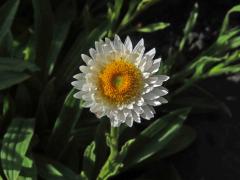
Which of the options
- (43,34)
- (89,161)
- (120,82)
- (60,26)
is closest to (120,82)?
(120,82)

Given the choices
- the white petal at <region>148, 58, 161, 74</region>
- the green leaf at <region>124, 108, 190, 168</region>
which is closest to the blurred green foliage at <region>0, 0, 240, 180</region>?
the green leaf at <region>124, 108, 190, 168</region>

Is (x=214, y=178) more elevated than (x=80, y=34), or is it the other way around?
(x=80, y=34)

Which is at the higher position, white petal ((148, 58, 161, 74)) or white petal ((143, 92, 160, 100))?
white petal ((148, 58, 161, 74))

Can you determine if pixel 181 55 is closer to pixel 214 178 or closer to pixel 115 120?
pixel 214 178

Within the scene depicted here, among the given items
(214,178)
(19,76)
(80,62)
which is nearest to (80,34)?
(80,62)

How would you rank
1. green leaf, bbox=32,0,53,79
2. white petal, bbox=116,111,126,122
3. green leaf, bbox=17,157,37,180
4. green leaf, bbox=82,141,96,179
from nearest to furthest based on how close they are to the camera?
white petal, bbox=116,111,126,122, green leaf, bbox=17,157,37,180, green leaf, bbox=82,141,96,179, green leaf, bbox=32,0,53,79

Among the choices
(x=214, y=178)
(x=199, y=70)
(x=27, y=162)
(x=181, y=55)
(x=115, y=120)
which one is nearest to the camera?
(x=115, y=120)

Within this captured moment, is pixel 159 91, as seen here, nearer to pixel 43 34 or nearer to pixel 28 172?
pixel 28 172

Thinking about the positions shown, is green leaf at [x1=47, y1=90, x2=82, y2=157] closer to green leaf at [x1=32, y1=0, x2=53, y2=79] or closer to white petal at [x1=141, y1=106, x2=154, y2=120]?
green leaf at [x1=32, y1=0, x2=53, y2=79]
